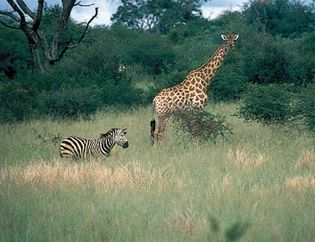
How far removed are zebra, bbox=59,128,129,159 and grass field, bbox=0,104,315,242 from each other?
7.3 inches

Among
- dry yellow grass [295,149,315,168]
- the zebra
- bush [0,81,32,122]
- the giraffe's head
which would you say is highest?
the giraffe's head

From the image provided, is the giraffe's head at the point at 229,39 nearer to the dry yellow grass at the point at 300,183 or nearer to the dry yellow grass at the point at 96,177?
the dry yellow grass at the point at 96,177

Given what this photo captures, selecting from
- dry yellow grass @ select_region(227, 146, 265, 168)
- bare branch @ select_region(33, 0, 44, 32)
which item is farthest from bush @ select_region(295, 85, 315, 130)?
bare branch @ select_region(33, 0, 44, 32)

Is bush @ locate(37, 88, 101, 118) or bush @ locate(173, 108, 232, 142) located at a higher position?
bush @ locate(173, 108, 232, 142)

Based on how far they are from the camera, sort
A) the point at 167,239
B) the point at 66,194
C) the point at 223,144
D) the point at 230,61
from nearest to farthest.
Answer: the point at 167,239, the point at 66,194, the point at 223,144, the point at 230,61

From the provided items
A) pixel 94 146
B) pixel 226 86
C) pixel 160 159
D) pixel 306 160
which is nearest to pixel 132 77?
pixel 226 86

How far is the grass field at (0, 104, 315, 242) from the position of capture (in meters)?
5.23

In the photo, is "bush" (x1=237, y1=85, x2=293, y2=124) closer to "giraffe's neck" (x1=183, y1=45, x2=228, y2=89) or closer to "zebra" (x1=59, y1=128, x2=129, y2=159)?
"giraffe's neck" (x1=183, y1=45, x2=228, y2=89)

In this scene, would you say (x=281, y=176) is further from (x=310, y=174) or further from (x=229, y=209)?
(x=229, y=209)

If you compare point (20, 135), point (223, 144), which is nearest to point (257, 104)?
point (223, 144)

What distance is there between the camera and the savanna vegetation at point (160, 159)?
5.45m

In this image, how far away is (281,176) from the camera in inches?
305

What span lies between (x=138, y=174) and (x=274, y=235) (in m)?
2.85

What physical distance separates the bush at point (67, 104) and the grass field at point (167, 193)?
4515 millimetres
